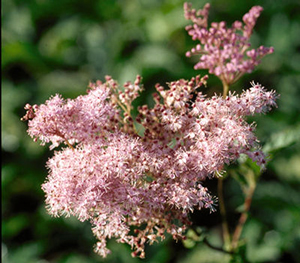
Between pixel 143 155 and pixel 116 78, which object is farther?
pixel 116 78

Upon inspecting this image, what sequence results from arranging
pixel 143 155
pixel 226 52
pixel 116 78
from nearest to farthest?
1. pixel 143 155
2. pixel 226 52
3. pixel 116 78

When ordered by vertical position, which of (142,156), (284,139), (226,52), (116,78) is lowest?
(142,156)

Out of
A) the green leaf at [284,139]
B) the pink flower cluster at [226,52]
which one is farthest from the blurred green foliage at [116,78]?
the pink flower cluster at [226,52]

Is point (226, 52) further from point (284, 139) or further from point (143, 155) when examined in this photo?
point (143, 155)

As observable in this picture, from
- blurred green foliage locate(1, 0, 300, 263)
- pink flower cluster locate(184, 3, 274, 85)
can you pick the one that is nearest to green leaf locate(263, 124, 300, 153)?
pink flower cluster locate(184, 3, 274, 85)

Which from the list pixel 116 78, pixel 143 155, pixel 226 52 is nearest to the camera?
pixel 143 155

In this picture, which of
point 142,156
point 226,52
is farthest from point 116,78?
point 142,156

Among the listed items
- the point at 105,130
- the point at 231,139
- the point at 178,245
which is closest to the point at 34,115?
the point at 105,130

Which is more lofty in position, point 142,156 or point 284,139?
point 284,139
